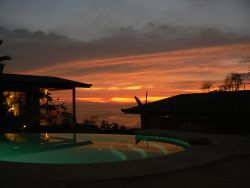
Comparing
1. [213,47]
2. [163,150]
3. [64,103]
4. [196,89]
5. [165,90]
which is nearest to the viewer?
[163,150]

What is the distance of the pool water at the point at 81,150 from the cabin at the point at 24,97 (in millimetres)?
4426

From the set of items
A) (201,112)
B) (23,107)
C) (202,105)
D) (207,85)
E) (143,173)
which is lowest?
(143,173)

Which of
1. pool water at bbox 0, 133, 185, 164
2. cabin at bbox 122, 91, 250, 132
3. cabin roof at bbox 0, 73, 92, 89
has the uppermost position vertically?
cabin roof at bbox 0, 73, 92, 89

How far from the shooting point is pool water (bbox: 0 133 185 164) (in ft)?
35.7

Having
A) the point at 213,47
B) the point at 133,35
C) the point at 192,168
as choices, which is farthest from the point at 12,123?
the point at 192,168

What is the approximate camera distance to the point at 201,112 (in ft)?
55.3

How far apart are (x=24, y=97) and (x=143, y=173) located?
1794 centimetres

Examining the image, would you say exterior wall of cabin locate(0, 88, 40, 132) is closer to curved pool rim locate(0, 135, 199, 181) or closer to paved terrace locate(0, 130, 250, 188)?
curved pool rim locate(0, 135, 199, 181)

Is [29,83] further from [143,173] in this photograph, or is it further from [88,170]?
[143,173]

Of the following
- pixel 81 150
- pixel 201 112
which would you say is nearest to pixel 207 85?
pixel 201 112

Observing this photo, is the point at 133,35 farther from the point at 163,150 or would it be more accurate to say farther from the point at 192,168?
the point at 192,168

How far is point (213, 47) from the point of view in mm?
22469

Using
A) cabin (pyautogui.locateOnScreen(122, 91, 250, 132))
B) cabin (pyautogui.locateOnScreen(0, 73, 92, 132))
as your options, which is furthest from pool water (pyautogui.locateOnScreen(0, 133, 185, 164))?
cabin (pyautogui.locateOnScreen(0, 73, 92, 132))

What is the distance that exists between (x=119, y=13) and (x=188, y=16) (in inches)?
151
